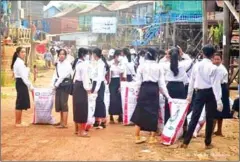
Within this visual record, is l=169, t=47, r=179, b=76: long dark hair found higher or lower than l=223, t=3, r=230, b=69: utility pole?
lower

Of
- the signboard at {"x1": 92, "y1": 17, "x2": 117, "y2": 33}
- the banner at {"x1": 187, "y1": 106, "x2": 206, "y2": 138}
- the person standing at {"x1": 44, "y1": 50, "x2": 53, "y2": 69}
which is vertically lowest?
the banner at {"x1": 187, "y1": 106, "x2": 206, "y2": 138}

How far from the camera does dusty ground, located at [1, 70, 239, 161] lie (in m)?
7.69

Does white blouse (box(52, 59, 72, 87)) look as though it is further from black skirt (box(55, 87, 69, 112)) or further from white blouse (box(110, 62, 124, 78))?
white blouse (box(110, 62, 124, 78))

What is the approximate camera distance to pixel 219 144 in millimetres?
8977

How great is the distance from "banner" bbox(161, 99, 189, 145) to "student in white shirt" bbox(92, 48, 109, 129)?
2091 millimetres

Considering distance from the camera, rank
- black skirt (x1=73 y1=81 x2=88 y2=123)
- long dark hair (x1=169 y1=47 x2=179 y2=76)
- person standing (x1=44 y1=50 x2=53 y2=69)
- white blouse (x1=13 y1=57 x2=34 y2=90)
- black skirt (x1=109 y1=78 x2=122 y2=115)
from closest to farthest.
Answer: long dark hair (x1=169 y1=47 x2=179 y2=76), black skirt (x1=73 y1=81 x2=88 y2=123), white blouse (x1=13 y1=57 x2=34 y2=90), black skirt (x1=109 y1=78 x2=122 y2=115), person standing (x1=44 y1=50 x2=53 y2=69)

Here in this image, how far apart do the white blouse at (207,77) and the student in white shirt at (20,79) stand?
13.4 feet

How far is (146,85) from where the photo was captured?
28.7ft

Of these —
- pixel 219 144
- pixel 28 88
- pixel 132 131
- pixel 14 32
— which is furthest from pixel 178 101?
pixel 14 32

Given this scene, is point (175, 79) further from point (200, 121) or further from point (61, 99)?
point (61, 99)

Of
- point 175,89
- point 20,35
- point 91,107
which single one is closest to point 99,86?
point 91,107

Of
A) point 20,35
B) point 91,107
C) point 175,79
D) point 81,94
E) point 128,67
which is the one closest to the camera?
point 175,79

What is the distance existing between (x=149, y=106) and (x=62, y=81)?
8.20 ft

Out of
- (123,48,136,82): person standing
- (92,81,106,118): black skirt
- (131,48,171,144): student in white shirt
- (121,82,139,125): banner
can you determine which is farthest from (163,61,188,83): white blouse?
(123,48,136,82): person standing
